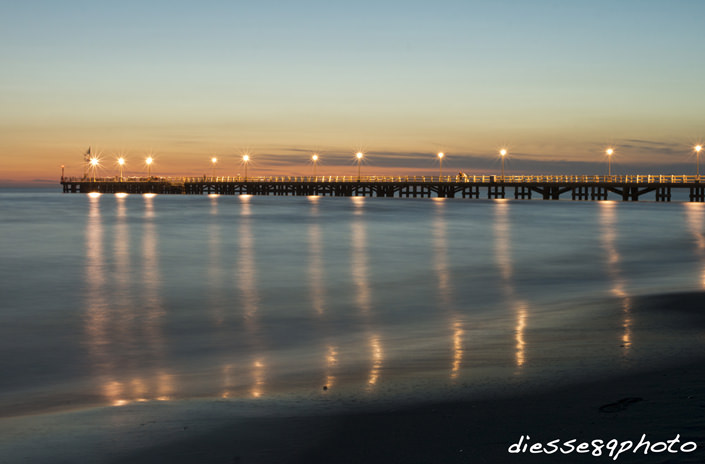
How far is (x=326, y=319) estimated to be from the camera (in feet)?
41.9

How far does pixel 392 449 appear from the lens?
5262 millimetres

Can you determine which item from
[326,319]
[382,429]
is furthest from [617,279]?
[382,429]

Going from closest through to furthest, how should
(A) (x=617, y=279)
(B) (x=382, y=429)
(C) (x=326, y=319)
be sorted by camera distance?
(B) (x=382, y=429) → (C) (x=326, y=319) → (A) (x=617, y=279)

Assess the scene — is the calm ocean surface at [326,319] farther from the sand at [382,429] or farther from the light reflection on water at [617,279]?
the sand at [382,429]

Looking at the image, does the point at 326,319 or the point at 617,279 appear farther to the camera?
the point at 617,279

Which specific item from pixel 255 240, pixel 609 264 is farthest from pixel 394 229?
pixel 609 264

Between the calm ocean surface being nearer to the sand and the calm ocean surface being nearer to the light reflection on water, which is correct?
the light reflection on water

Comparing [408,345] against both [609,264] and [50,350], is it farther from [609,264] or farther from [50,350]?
[609,264]

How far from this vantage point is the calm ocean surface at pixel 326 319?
781cm

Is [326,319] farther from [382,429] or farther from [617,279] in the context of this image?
[617,279]

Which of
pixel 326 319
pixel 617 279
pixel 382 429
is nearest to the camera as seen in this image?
pixel 382 429

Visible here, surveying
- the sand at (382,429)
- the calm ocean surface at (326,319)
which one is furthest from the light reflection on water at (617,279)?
the sand at (382,429)

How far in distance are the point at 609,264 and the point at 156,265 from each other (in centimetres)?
1452

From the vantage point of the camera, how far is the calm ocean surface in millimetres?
7812
